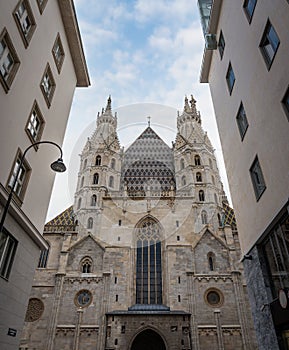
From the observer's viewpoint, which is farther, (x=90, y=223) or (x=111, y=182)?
(x=111, y=182)

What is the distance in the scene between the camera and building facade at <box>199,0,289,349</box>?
8.45 m

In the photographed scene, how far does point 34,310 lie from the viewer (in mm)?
22625

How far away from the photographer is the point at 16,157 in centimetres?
1001

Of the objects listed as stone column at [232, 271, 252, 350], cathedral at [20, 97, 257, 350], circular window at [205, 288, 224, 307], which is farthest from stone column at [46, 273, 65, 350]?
stone column at [232, 271, 252, 350]

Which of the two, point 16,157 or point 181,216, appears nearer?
point 16,157

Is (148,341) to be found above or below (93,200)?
below

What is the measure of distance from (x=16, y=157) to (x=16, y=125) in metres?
1.13

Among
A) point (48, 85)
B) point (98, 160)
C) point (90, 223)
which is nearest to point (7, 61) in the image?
point (48, 85)

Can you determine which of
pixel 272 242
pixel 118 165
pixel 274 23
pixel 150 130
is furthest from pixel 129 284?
pixel 150 130

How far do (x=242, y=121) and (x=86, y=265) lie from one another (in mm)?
19105

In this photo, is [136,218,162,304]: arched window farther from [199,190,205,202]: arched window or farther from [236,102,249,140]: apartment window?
[236,102,249,140]: apartment window

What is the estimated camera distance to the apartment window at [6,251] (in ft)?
30.3

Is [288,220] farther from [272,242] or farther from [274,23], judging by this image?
[274,23]

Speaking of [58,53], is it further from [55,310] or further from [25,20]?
[55,310]
